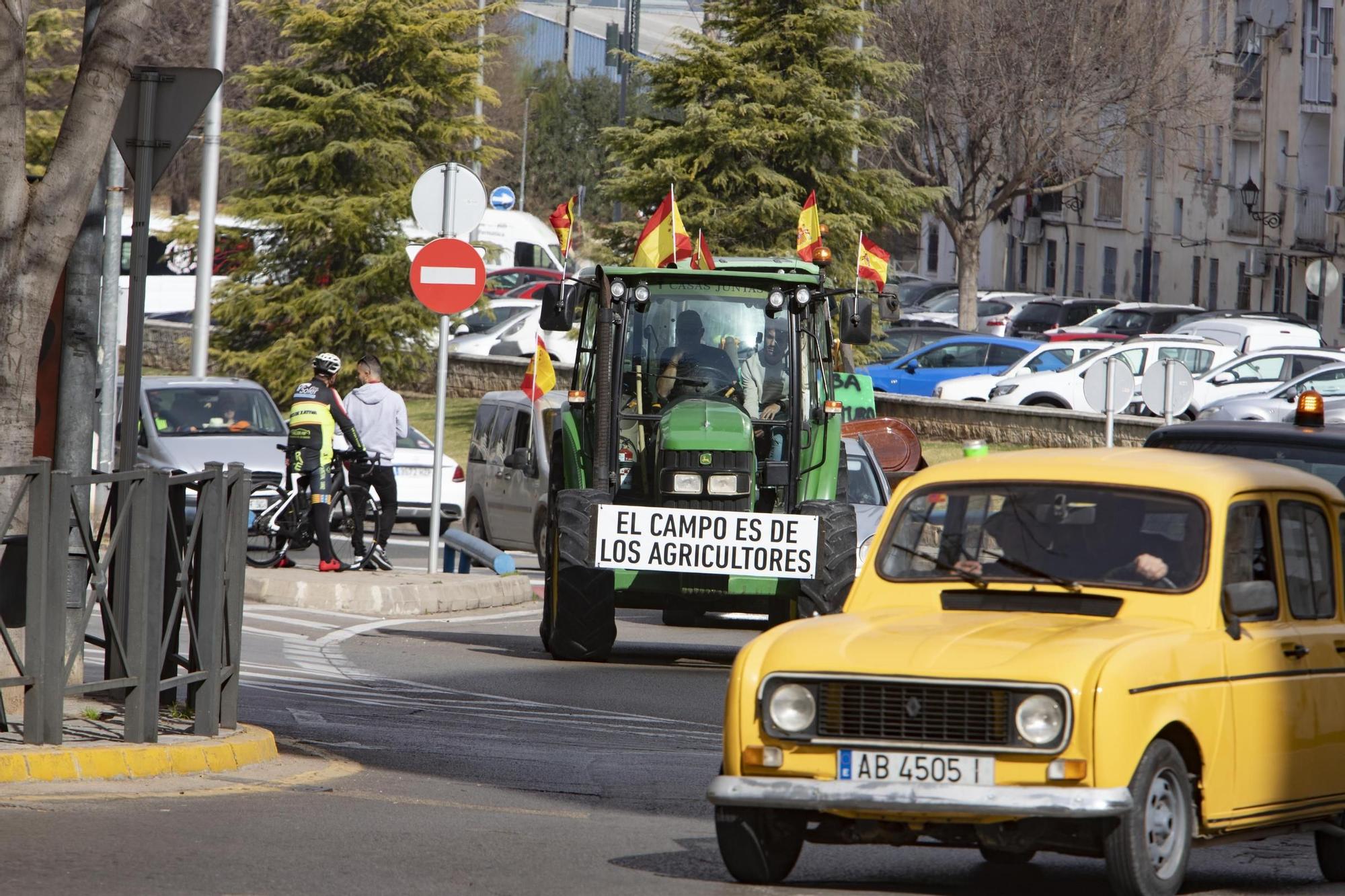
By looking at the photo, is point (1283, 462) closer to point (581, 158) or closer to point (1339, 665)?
point (1339, 665)

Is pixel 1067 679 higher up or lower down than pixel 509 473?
lower down

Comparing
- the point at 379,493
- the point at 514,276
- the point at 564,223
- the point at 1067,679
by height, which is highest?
the point at 514,276

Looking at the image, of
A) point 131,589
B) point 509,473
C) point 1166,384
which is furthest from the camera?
point 509,473

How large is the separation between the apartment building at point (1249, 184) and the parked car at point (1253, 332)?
45.7 feet

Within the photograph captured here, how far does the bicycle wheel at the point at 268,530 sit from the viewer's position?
749 inches

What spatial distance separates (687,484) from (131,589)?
216 inches

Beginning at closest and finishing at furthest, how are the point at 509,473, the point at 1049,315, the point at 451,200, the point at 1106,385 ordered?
1. the point at 451,200
2. the point at 509,473
3. the point at 1106,385
4. the point at 1049,315

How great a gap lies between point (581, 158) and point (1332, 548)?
70.3 metres

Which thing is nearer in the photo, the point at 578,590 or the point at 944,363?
the point at 578,590

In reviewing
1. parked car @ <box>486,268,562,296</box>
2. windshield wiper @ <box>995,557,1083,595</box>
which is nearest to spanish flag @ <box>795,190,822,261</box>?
windshield wiper @ <box>995,557,1083,595</box>

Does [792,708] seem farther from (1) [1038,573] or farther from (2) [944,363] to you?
(2) [944,363]

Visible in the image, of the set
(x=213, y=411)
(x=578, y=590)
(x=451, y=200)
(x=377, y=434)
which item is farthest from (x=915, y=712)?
(x=213, y=411)

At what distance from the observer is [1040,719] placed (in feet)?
21.3

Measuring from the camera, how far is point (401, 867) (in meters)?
7.25
